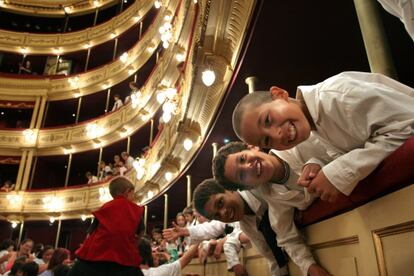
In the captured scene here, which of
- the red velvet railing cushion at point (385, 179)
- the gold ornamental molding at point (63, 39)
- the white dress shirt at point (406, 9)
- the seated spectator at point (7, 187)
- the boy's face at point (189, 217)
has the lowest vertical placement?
the red velvet railing cushion at point (385, 179)

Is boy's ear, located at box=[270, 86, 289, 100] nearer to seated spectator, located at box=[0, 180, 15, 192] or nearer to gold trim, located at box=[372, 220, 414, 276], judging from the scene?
gold trim, located at box=[372, 220, 414, 276]

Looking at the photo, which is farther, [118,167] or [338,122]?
[118,167]

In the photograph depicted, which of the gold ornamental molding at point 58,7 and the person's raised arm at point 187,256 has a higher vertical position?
the gold ornamental molding at point 58,7

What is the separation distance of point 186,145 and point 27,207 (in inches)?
434

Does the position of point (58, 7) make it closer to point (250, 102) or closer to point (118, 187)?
point (118, 187)

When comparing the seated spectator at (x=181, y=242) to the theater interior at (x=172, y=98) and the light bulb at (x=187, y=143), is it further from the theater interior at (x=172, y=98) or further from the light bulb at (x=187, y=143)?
the light bulb at (x=187, y=143)

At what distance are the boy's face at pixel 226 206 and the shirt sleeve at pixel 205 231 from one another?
3.50 ft

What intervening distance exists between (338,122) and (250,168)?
0.50 m

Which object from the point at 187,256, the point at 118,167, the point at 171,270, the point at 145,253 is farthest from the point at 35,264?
the point at 118,167

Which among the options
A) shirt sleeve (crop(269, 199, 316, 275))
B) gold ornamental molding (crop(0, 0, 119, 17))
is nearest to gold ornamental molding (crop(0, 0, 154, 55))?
gold ornamental molding (crop(0, 0, 119, 17))

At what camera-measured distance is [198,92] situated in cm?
615

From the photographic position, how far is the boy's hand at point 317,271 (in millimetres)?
1482

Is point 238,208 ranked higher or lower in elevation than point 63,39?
lower

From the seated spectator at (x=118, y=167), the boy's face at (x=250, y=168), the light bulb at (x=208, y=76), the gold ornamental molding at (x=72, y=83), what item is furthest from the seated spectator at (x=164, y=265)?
the gold ornamental molding at (x=72, y=83)
